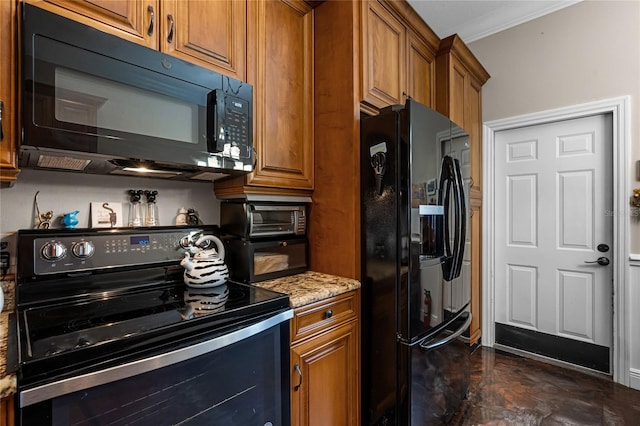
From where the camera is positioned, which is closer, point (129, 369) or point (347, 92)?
point (129, 369)

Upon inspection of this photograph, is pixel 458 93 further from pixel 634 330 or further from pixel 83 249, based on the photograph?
pixel 83 249

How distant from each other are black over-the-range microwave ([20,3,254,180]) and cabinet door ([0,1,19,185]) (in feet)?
0.14

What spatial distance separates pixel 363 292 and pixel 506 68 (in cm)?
255

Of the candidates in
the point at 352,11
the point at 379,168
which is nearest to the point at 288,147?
the point at 379,168

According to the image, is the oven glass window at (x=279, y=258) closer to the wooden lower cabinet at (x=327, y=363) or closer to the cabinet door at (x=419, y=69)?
the wooden lower cabinet at (x=327, y=363)

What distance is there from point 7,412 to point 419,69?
2593mm

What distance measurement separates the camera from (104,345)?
0.78 m

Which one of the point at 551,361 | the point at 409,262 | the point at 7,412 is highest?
the point at 409,262

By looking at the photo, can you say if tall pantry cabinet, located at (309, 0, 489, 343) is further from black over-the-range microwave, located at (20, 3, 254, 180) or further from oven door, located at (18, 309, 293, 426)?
oven door, located at (18, 309, 293, 426)

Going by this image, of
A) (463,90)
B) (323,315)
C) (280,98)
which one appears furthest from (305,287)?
(463,90)

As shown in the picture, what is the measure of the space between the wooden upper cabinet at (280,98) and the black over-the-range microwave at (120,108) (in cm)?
13

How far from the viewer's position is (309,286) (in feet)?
4.92

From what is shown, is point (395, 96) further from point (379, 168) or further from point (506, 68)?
point (506, 68)

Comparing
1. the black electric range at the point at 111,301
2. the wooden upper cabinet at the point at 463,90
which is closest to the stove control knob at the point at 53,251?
the black electric range at the point at 111,301
